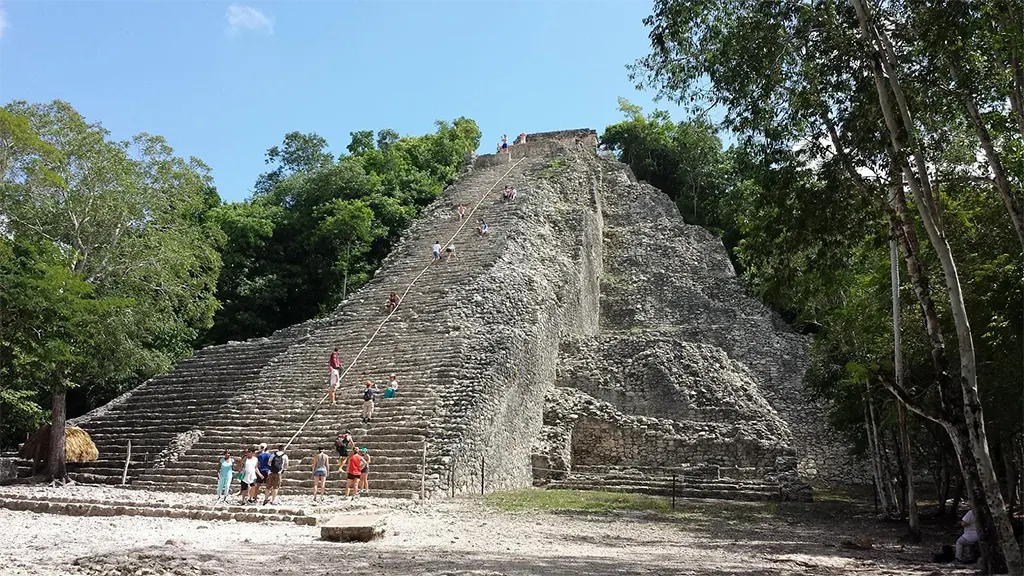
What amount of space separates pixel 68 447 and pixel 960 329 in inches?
595

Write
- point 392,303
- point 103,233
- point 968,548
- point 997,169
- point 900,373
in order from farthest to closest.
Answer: point 392,303 < point 103,233 < point 900,373 < point 968,548 < point 997,169

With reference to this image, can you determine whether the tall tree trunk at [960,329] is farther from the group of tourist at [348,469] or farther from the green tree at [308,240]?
the green tree at [308,240]

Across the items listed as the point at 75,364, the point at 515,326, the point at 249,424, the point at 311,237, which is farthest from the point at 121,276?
the point at 311,237

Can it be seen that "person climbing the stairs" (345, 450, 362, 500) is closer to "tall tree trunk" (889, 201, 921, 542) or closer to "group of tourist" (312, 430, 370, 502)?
"group of tourist" (312, 430, 370, 502)

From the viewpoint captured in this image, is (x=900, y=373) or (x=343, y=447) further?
(x=343, y=447)

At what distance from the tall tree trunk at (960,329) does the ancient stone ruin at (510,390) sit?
7.46 m

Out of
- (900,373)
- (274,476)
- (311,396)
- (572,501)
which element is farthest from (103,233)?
(900,373)

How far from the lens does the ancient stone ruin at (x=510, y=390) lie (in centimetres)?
1388

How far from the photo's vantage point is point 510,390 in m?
15.4

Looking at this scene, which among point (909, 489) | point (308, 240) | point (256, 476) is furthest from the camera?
point (308, 240)

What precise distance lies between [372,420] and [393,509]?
3285 mm

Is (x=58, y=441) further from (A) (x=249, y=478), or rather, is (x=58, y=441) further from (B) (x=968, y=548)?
(B) (x=968, y=548)

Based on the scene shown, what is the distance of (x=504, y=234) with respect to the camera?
22125mm

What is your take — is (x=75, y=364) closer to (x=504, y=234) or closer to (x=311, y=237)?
(x=504, y=234)
